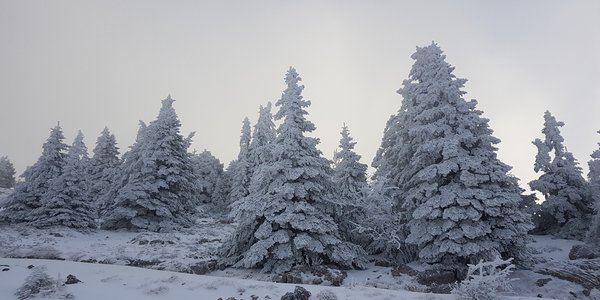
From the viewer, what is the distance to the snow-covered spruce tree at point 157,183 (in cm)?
2542

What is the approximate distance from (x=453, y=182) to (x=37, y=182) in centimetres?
2971

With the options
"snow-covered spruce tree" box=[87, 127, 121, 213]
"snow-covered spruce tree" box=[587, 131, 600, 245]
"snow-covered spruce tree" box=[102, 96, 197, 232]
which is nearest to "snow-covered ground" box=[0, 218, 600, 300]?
"snow-covered spruce tree" box=[102, 96, 197, 232]

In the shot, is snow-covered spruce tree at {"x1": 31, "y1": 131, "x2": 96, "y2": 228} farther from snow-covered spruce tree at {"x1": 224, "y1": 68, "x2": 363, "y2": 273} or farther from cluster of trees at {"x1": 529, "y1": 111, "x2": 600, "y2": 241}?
cluster of trees at {"x1": 529, "y1": 111, "x2": 600, "y2": 241}

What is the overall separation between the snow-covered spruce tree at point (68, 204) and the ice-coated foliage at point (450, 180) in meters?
21.2

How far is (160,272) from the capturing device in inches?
442

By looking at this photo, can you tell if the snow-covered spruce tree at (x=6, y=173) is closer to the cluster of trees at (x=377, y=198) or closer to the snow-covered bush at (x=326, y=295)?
the cluster of trees at (x=377, y=198)

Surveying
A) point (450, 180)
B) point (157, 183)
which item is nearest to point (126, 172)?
point (157, 183)

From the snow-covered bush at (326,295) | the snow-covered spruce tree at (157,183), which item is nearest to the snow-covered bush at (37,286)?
the snow-covered bush at (326,295)

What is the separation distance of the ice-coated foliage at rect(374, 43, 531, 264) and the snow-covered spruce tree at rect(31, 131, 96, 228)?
69.6 feet

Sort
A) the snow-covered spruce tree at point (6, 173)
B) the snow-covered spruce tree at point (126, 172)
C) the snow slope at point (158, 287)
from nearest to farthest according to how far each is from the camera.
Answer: the snow slope at point (158, 287)
the snow-covered spruce tree at point (126, 172)
the snow-covered spruce tree at point (6, 173)

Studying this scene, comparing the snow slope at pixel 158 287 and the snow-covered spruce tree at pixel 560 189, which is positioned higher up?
the snow-covered spruce tree at pixel 560 189

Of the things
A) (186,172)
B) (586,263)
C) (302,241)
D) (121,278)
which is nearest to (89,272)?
(121,278)

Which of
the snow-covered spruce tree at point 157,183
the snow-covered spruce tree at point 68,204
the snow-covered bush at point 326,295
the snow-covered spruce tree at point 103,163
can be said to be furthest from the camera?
the snow-covered spruce tree at point 103,163

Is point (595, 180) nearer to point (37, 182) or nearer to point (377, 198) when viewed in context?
point (377, 198)
